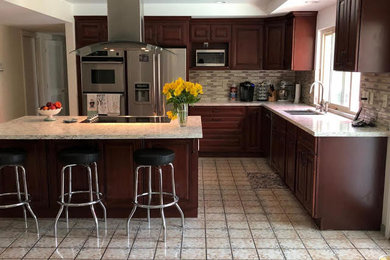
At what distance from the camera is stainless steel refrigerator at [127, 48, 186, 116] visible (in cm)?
595

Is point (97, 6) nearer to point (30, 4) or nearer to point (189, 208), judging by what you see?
point (30, 4)

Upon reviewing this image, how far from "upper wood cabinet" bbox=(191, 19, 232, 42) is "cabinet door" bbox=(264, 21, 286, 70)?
2.02 feet

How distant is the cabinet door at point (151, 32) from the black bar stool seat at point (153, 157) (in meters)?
3.09

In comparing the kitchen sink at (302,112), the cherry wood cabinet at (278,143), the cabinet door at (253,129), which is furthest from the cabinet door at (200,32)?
the kitchen sink at (302,112)

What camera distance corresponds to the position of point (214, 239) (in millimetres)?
3389

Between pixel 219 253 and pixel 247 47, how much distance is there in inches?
162

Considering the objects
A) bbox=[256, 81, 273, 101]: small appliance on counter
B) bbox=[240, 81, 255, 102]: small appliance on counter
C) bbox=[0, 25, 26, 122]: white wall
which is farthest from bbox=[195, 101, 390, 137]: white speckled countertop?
bbox=[0, 25, 26, 122]: white wall

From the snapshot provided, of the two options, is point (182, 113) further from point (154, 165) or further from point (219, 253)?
point (219, 253)

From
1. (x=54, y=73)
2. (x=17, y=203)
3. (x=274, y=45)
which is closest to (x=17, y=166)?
(x=17, y=203)

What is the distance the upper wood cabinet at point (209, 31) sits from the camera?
641 centimetres

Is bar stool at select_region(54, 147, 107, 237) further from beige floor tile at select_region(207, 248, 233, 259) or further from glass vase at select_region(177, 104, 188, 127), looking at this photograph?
beige floor tile at select_region(207, 248, 233, 259)

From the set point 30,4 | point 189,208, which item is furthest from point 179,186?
point 30,4

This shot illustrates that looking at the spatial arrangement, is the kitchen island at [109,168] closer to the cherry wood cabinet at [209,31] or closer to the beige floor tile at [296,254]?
the beige floor tile at [296,254]

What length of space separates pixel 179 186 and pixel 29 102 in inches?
189
